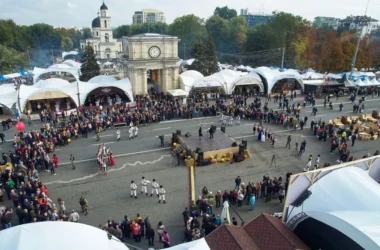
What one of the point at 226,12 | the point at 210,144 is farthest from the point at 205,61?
the point at 226,12

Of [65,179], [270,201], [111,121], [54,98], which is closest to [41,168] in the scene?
[65,179]

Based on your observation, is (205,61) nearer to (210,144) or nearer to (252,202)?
(210,144)

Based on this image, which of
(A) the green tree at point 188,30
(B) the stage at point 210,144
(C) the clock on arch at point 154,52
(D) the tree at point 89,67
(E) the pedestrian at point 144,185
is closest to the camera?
(E) the pedestrian at point 144,185

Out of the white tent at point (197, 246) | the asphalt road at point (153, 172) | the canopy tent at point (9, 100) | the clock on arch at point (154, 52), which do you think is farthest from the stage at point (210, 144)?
the canopy tent at point (9, 100)

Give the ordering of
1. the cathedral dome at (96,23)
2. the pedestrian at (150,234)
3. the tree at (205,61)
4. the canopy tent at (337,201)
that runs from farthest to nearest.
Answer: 1. the cathedral dome at (96,23)
2. the tree at (205,61)
3. the pedestrian at (150,234)
4. the canopy tent at (337,201)

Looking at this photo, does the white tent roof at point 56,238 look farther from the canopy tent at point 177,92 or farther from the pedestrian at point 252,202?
the canopy tent at point 177,92

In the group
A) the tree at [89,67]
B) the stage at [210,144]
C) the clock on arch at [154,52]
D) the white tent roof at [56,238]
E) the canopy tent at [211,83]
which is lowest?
the stage at [210,144]

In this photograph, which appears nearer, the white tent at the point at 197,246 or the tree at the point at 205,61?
the white tent at the point at 197,246

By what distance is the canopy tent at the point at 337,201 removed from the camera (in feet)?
25.9

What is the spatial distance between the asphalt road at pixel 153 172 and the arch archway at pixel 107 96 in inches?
318

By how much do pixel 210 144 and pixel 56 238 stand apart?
12905 mm

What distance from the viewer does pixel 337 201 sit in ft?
31.6

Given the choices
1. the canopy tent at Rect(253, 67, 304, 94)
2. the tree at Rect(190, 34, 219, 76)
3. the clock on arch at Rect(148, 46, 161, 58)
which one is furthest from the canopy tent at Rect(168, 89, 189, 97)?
the tree at Rect(190, 34, 219, 76)

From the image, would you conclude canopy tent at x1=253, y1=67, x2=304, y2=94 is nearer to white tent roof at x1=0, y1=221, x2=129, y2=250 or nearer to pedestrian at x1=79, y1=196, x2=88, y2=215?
pedestrian at x1=79, y1=196, x2=88, y2=215
